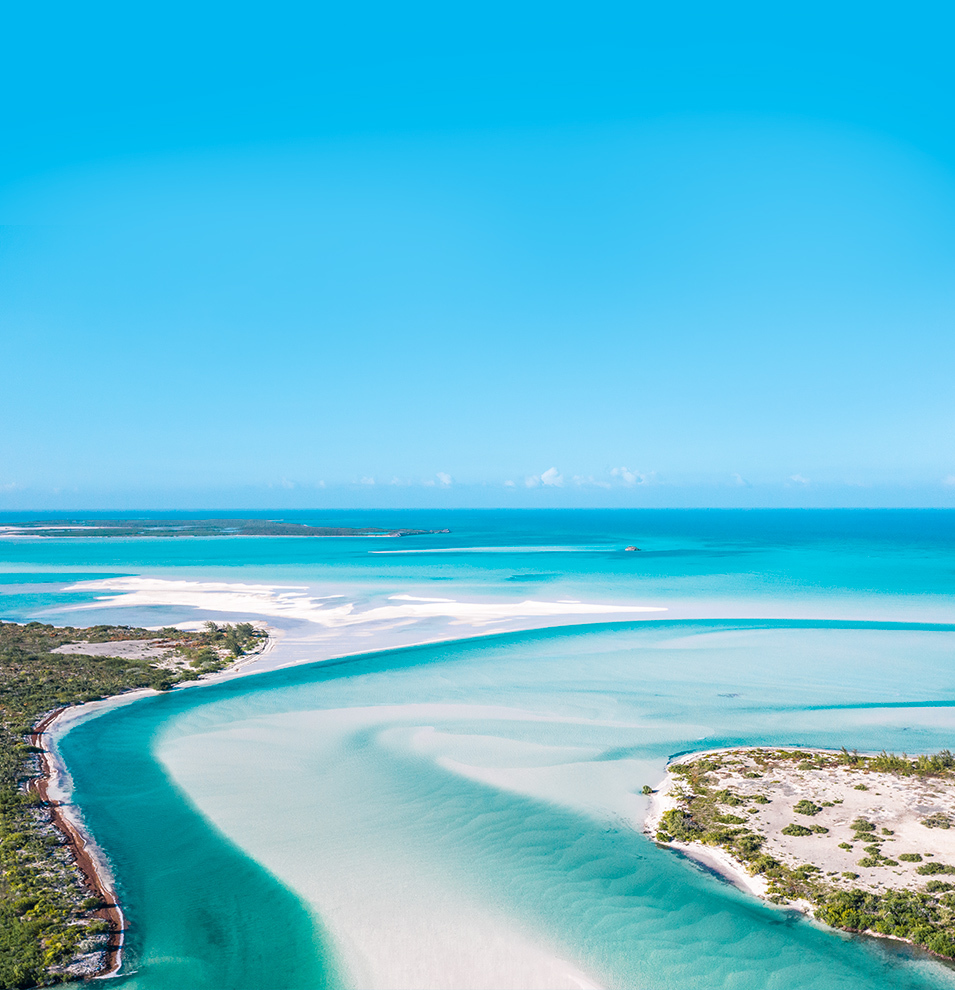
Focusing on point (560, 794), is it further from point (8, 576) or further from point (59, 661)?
point (8, 576)

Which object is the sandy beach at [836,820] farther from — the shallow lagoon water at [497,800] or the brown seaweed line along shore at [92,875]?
the brown seaweed line along shore at [92,875]

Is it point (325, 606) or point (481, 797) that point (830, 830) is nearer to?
point (481, 797)

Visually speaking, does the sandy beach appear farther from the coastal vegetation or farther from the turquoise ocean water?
the coastal vegetation

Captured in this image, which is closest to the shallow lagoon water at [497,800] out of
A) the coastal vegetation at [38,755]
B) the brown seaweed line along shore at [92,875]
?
the brown seaweed line along shore at [92,875]

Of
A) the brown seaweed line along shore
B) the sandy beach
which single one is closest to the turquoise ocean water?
the brown seaweed line along shore

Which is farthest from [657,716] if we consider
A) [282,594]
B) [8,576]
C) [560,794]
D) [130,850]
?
[8,576]

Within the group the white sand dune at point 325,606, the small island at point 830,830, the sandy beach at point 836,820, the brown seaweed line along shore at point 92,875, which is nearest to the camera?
the brown seaweed line along shore at point 92,875
